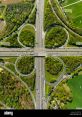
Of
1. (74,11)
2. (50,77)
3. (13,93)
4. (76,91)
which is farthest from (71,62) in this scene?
(13,93)

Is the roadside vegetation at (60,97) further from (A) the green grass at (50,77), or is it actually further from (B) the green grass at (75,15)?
(B) the green grass at (75,15)

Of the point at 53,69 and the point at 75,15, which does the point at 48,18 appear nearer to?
the point at 75,15

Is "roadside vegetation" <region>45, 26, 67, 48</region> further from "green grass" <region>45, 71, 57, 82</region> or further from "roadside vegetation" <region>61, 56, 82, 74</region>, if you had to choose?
"green grass" <region>45, 71, 57, 82</region>

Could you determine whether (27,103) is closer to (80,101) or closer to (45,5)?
(80,101)

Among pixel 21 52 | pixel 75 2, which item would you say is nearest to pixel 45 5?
pixel 75 2

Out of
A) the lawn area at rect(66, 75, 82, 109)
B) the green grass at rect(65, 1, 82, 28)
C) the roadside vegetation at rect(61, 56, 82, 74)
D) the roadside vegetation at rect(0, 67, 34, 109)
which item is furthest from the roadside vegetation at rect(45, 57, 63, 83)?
the green grass at rect(65, 1, 82, 28)

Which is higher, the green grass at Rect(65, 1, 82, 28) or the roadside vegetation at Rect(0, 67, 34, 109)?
the green grass at Rect(65, 1, 82, 28)
